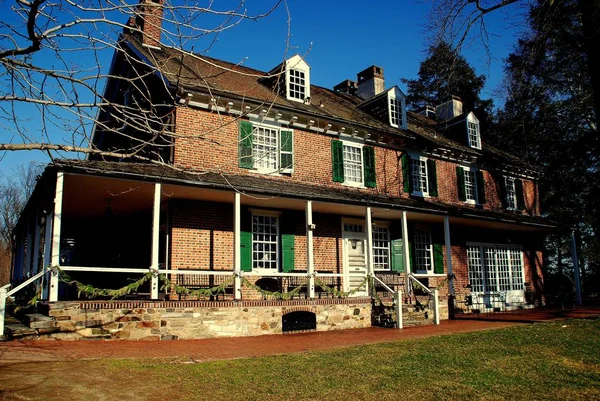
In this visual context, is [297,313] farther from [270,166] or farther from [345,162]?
[345,162]

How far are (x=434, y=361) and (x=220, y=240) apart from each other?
7.20 m

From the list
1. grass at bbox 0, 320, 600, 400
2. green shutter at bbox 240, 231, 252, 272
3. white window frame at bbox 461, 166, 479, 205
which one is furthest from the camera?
white window frame at bbox 461, 166, 479, 205

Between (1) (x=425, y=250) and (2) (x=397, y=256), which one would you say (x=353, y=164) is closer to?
(2) (x=397, y=256)

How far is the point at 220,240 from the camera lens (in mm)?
A: 13602

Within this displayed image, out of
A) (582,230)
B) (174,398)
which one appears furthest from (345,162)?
(582,230)

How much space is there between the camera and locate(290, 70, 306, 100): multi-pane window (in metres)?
17.3

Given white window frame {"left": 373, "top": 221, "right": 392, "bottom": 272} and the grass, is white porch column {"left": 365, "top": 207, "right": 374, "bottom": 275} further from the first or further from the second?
the grass

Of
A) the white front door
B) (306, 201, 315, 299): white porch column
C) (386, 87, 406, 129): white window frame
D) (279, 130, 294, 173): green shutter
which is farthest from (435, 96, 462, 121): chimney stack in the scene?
(306, 201, 315, 299): white porch column

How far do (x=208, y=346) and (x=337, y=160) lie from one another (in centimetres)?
864

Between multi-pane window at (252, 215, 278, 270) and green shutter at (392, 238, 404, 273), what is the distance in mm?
4759

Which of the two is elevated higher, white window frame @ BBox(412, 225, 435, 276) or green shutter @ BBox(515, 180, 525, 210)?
green shutter @ BBox(515, 180, 525, 210)

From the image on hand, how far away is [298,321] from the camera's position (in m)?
12.8

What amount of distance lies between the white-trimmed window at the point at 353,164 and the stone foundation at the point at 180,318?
16.6ft

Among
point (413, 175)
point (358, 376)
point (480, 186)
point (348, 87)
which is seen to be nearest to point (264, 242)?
point (413, 175)
